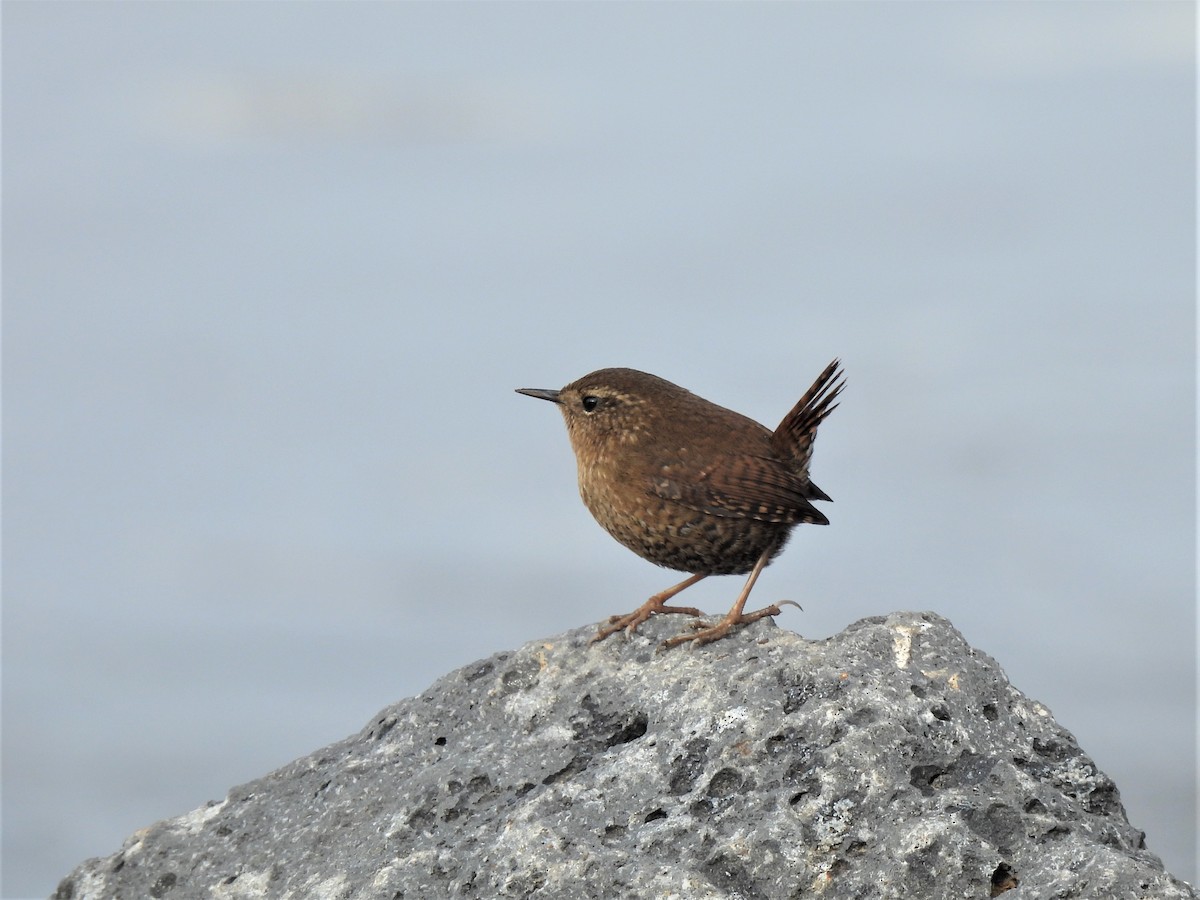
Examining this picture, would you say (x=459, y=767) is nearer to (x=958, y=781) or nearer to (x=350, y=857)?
(x=350, y=857)

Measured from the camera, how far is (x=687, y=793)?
355cm

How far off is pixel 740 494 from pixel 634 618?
27.6 inches

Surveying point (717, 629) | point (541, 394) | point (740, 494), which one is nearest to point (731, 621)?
point (717, 629)

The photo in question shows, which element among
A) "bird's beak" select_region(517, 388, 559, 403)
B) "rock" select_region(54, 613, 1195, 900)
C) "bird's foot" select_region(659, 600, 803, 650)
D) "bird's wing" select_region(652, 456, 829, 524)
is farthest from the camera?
"bird's beak" select_region(517, 388, 559, 403)

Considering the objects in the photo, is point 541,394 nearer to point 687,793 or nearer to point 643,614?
point 643,614

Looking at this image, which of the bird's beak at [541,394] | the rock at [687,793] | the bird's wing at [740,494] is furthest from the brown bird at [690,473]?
the rock at [687,793]

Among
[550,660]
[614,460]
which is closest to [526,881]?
[550,660]

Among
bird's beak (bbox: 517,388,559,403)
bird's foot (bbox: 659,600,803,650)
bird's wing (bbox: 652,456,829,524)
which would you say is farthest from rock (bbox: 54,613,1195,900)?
bird's beak (bbox: 517,388,559,403)

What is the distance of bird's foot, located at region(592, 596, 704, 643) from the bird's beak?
1.27 m

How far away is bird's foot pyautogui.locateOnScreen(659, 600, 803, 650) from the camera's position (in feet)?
13.6

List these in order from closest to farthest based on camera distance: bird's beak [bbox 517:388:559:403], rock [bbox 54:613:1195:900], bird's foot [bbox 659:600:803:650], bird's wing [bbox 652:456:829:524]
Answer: rock [bbox 54:613:1195:900]
bird's foot [bbox 659:600:803:650]
bird's wing [bbox 652:456:829:524]
bird's beak [bbox 517:388:559:403]

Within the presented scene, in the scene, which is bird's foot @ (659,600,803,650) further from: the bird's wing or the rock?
the bird's wing

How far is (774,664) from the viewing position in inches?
150

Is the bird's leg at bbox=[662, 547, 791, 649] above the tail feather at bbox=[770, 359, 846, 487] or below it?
below
